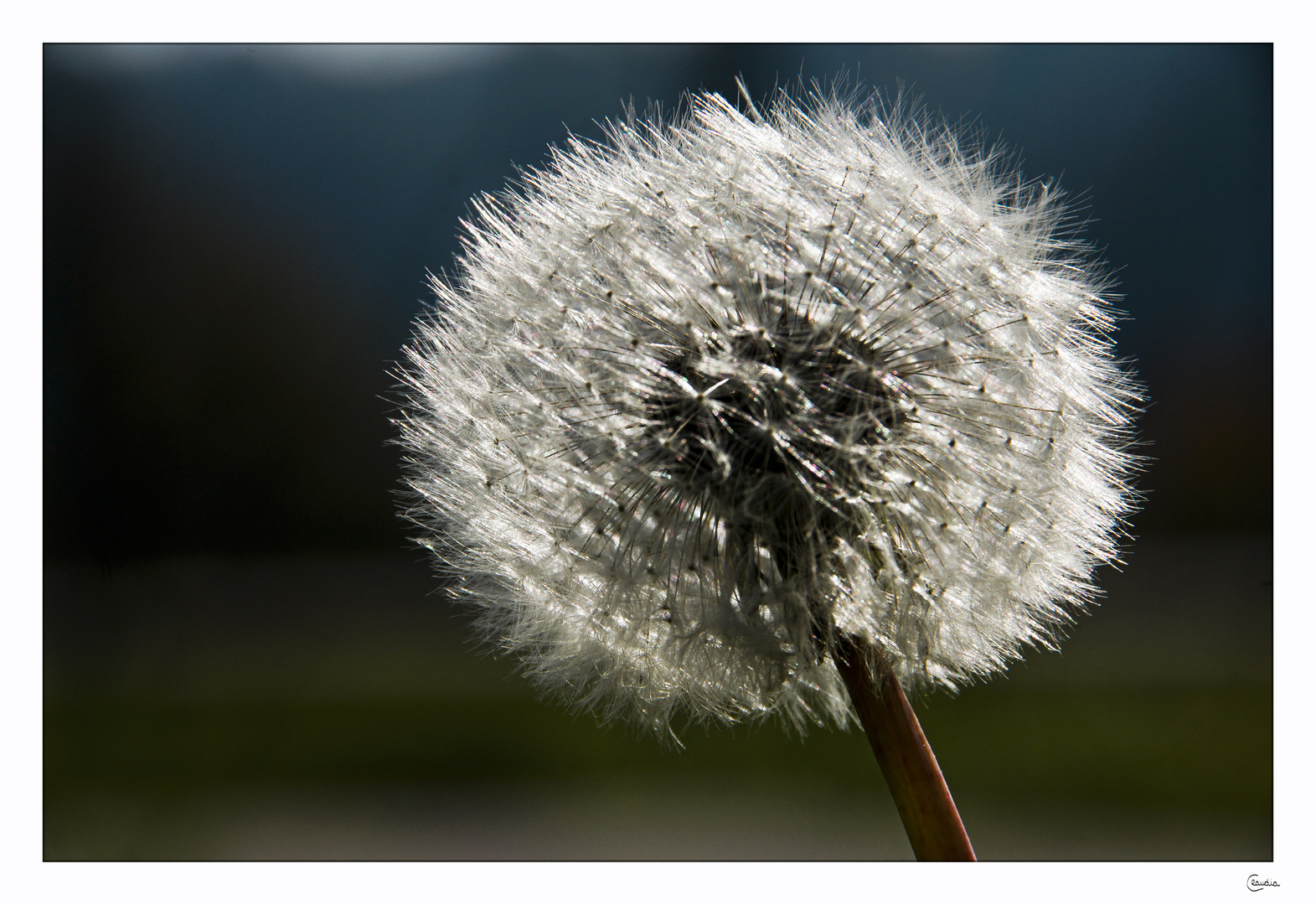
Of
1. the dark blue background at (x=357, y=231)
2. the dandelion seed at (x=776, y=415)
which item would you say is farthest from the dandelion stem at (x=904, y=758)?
the dark blue background at (x=357, y=231)

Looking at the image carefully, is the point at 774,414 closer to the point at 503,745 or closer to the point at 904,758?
the point at 904,758

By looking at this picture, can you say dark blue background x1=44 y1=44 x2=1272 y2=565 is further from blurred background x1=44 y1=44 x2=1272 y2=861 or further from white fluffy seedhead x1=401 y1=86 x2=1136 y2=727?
white fluffy seedhead x1=401 y1=86 x2=1136 y2=727

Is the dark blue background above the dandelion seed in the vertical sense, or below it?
above

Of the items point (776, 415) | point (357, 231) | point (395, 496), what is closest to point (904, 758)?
point (776, 415)

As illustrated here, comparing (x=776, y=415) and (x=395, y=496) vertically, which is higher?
(x=395, y=496)

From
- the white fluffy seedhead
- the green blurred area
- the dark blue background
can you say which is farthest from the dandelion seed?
the green blurred area

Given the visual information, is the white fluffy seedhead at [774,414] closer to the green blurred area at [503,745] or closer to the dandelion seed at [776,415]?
the dandelion seed at [776,415]

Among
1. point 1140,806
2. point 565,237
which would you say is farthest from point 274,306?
point 1140,806
